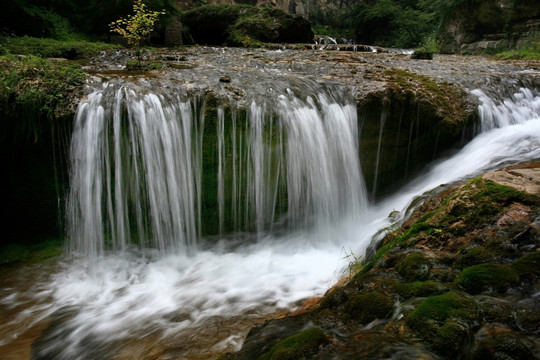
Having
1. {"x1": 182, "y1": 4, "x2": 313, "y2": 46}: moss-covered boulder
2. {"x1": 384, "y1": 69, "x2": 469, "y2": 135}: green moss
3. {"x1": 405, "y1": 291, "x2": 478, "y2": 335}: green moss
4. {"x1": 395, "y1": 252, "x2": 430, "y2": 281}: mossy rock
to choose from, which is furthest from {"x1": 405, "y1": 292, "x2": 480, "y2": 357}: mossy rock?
{"x1": 182, "y1": 4, "x2": 313, "y2": 46}: moss-covered boulder

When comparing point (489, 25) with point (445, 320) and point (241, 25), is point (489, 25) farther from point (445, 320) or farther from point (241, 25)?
point (445, 320)

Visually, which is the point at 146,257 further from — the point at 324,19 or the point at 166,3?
the point at 324,19

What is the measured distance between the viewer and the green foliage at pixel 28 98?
4.62 m

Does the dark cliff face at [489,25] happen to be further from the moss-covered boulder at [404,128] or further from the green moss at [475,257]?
the green moss at [475,257]

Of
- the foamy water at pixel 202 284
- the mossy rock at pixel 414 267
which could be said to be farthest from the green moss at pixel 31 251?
the mossy rock at pixel 414 267

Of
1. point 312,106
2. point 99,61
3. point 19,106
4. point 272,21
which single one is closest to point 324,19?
point 272,21

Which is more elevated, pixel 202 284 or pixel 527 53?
pixel 527 53

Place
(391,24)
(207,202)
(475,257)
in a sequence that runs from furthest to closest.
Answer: (391,24), (207,202), (475,257)

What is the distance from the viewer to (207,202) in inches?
211

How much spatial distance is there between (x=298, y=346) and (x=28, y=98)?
16.5ft

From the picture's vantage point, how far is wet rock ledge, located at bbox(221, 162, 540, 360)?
165cm

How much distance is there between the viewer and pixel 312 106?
19.0ft

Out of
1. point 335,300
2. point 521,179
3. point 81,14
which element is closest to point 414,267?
point 335,300

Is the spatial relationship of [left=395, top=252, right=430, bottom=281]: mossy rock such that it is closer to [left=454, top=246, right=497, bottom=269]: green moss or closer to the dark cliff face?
[left=454, top=246, right=497, bottom=269]: green moss
